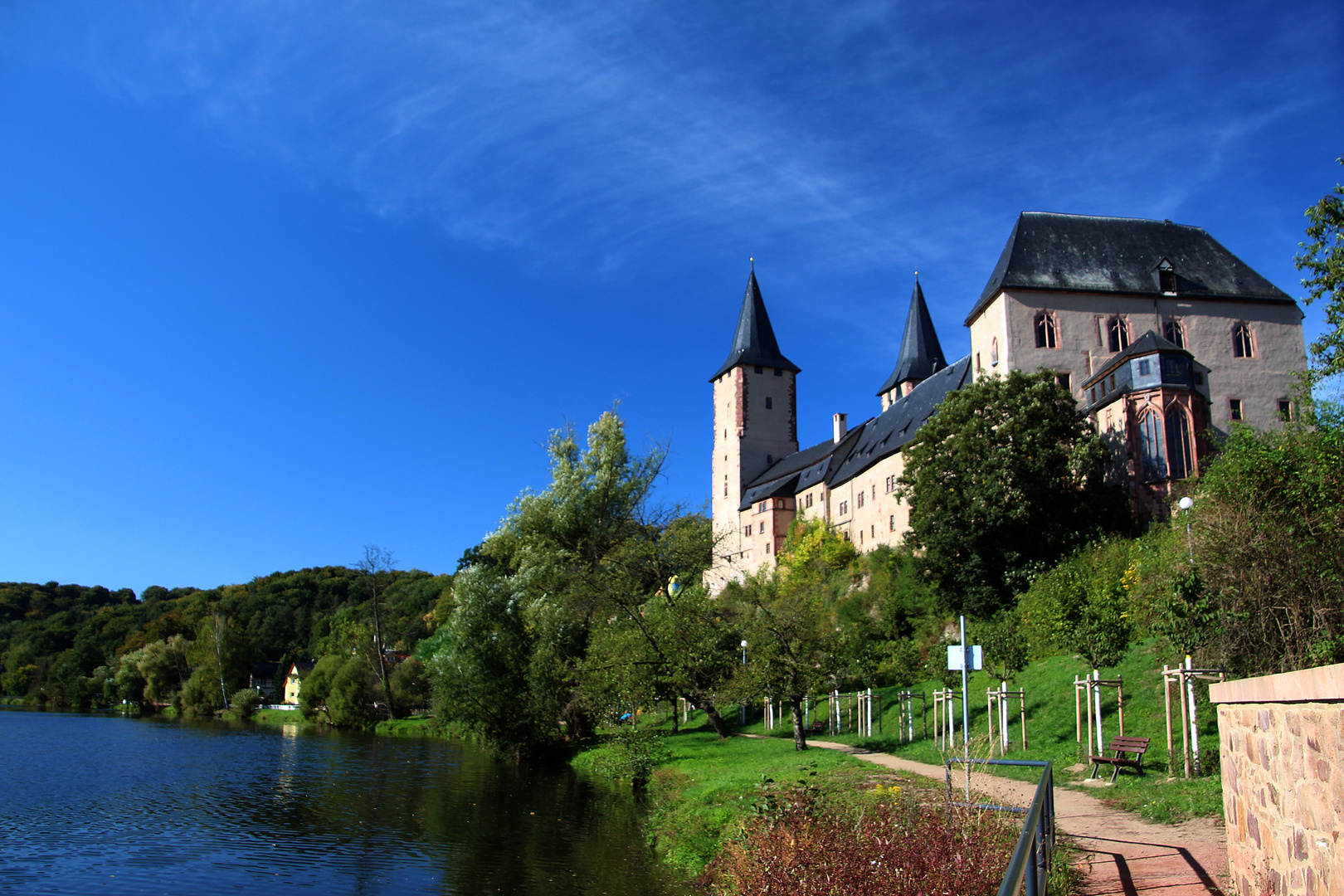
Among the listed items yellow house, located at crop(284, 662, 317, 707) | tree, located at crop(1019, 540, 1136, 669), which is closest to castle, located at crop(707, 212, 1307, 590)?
tree, located at crop(1019, 540, 1136, 669)

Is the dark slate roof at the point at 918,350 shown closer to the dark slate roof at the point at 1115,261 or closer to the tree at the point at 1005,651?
the dark slate roof at the point at 1115,261

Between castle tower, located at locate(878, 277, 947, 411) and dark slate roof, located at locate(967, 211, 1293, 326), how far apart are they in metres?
22.5

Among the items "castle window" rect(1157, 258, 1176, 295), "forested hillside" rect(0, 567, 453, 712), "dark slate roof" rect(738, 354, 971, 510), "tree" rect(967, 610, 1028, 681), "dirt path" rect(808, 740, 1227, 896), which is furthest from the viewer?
"forested hillside" rect(0, 567, 453, 712)

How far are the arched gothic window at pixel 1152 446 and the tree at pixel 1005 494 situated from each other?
150cm

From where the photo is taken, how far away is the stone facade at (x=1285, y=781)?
189 inches

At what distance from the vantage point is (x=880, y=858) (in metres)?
8.21

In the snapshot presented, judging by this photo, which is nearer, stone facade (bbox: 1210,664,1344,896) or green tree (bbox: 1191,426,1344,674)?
stone facade (bbox: 1210,664,1344,896)

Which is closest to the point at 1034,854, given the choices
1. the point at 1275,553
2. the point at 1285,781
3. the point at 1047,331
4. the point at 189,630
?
the point at 1285,781

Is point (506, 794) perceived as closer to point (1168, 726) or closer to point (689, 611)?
point (689, 611)

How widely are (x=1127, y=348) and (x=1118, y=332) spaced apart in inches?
119

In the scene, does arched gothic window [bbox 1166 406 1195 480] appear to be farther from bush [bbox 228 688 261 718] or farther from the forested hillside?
bush [bbox 228 688 261 718]

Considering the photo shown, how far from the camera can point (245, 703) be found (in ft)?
199

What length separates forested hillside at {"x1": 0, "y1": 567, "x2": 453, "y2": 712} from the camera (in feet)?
214

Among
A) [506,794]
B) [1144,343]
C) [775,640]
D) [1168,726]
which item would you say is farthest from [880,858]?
[1144,343]
